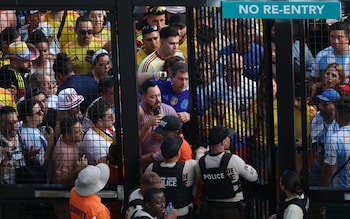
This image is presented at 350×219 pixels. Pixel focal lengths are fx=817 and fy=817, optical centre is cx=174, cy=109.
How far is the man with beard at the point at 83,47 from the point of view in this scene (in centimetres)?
778

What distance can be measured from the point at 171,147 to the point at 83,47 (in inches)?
63.5

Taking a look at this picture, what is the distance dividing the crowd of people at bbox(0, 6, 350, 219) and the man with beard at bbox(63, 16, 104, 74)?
0.05 ft

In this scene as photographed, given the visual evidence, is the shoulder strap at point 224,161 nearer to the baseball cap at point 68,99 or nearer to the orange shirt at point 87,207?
the orange shirt at point 87,207

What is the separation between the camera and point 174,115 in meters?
7.54

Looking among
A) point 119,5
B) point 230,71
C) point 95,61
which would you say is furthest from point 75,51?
point 230,71

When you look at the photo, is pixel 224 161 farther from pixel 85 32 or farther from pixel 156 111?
pixel 85 32

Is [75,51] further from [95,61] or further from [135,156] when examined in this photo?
[135,156]

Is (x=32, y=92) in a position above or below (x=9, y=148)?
above

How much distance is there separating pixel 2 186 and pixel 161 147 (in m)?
1.55

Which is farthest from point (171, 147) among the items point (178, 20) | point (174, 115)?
point (178, 20)

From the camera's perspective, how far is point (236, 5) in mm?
6676

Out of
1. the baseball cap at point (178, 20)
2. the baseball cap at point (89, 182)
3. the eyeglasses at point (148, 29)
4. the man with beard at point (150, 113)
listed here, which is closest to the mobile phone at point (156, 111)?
the man with beard at point (150, 113)

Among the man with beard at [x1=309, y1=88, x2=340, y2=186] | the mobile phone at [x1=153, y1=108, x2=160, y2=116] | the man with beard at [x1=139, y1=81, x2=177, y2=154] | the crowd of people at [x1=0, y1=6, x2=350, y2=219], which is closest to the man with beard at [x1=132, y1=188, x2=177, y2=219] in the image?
the crowd of people at [x1=0, y1=6, x2=350, y2=219]

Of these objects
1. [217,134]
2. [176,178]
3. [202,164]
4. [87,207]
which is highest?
[217,134]
